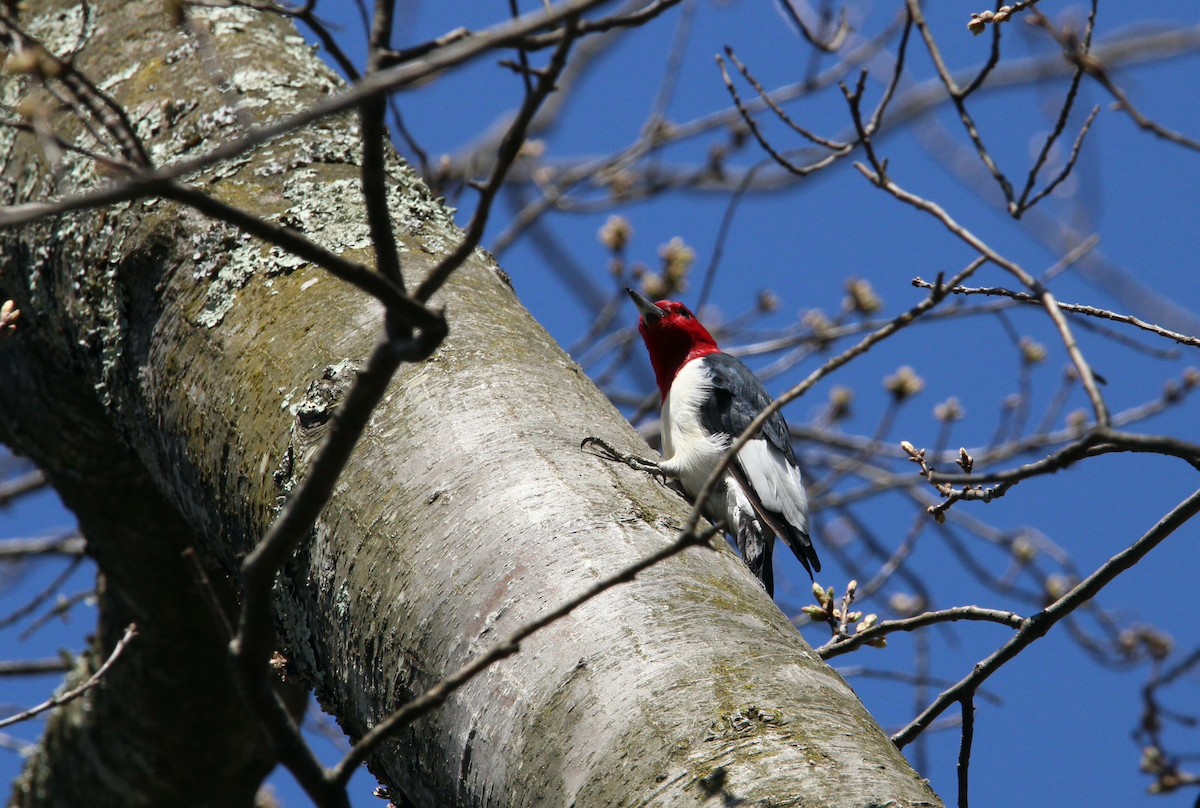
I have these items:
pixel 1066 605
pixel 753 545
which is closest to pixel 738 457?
pixel 753 545

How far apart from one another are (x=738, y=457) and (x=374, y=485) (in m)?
2.18

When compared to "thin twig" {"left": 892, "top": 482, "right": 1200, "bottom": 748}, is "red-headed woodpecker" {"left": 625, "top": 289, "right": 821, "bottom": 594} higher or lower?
higher

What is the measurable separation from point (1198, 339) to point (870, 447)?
3.52m

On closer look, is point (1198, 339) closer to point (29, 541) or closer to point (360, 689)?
point (360, 689)

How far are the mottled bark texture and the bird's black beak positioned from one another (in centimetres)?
195

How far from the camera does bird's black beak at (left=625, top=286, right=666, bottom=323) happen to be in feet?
15.3

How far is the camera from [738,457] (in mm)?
3857

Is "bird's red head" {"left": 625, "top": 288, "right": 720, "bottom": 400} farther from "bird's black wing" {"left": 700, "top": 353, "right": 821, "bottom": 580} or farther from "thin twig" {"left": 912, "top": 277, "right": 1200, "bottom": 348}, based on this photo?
"thin twig" {"left": 912, "top": 277, "right": 1200, "bottom": 348}

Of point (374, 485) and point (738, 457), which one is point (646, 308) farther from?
point (374, 485)

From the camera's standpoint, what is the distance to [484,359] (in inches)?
82.0

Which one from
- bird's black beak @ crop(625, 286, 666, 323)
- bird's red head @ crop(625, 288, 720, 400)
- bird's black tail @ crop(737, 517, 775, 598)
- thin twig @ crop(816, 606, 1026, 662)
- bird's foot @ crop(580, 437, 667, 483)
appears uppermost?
bird's black beak @ crop(625, 286, 666, 323)

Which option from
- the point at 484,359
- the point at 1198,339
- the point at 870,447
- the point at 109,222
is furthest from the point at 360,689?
the point at 870,447

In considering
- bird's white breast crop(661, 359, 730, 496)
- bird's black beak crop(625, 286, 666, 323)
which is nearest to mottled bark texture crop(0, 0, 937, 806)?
bird's white breast crop(661, 359, 730, 496)

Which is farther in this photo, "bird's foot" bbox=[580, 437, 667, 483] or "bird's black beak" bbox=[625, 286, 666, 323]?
"bird's black beak" bbox=[625, 286, 666, 323]
